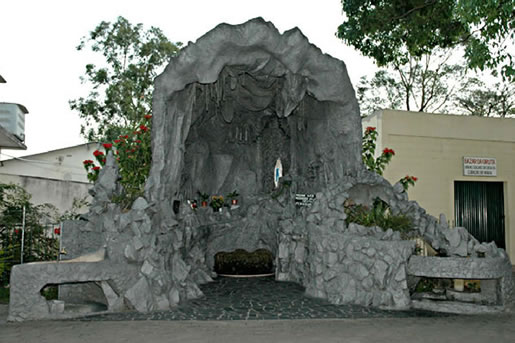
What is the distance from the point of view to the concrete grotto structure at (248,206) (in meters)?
7.35

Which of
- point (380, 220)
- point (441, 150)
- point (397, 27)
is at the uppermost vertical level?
point (397, 27)

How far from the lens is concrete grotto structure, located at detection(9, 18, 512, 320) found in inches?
289

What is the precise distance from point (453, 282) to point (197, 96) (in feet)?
22.6

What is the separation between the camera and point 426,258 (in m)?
7.44

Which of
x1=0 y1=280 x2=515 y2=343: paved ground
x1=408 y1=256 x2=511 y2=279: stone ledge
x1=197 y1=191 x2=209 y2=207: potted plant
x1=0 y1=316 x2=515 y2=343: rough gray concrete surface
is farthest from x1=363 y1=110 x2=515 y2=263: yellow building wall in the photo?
x1=0 y1=316 x2=515 y2=343: rough gray concrete surface

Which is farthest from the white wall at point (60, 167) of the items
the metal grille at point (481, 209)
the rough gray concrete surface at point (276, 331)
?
the metal grille at point (481, 209)

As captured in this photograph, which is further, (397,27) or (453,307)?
(397,27)

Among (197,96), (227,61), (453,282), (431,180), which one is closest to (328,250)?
(453,282)

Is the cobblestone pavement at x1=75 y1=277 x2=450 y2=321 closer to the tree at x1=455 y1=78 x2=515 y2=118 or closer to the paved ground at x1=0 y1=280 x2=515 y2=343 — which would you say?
the paved ground at x1=0 y1=280 x2=515 y2=343

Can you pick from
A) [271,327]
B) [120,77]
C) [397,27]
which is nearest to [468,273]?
[271,327]

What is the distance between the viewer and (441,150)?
46.1ft

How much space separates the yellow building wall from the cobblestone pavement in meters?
6.53

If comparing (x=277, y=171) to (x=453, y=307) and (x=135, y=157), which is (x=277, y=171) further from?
(x=453, y=307)

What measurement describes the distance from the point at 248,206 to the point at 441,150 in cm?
645
